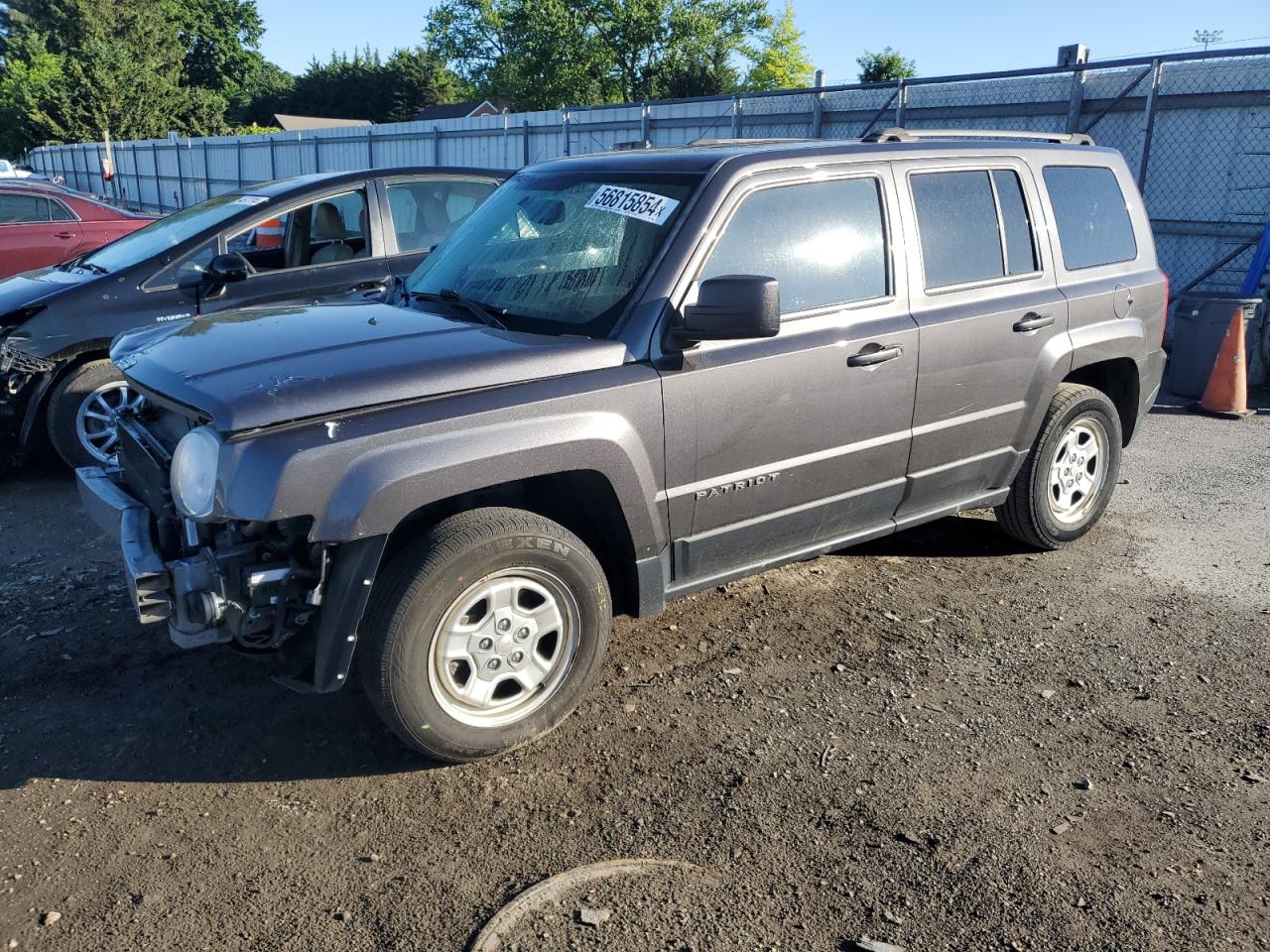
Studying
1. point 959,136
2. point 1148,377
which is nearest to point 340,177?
point 959,136

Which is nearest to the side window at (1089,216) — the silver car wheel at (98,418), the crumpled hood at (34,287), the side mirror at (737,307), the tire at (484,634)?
the side mirror at (737,307)

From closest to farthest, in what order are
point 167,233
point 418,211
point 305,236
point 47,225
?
point 305,236, point 167,233, point 418,211, point 47,225

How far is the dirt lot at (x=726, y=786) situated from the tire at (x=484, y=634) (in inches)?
6.8

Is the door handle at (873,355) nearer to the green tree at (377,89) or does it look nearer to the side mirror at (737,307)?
Result: the side mirror at (737,307)

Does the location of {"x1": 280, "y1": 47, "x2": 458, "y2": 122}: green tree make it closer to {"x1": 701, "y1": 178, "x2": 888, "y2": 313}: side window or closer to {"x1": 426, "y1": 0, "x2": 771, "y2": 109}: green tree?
{"x1": 426, "y1": 0, "x2": 771, "y2": 109}: green tree

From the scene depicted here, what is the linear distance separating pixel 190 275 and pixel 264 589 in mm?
4166

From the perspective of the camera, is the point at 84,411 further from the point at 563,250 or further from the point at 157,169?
the point at 157,169

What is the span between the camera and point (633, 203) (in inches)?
159

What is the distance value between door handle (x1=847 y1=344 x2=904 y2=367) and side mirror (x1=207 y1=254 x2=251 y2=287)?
3.86 m

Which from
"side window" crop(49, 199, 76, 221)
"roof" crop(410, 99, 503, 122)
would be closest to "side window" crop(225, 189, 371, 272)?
"side window" crop(49, 199, 76, 221)

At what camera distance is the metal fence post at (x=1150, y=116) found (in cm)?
1076

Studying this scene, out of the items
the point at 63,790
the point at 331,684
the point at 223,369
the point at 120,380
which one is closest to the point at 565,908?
the point at 331,684

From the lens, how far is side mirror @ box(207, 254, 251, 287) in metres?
6.21

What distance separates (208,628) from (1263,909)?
3.07m
